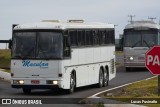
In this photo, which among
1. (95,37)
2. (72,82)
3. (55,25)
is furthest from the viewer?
(95,37)

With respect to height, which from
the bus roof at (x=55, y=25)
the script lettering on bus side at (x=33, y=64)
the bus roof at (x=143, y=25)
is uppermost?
the bus roof at (x=55, y=25)

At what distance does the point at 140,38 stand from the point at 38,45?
18.8m

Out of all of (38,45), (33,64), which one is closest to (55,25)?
(38,45)

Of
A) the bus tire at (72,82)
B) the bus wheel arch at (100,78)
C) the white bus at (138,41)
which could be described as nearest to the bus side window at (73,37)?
the bus tire at (72,82)

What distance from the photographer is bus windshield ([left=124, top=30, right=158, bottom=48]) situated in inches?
1704

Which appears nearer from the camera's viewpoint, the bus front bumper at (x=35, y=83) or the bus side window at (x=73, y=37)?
the bus front bumper at (x=35, y=83)

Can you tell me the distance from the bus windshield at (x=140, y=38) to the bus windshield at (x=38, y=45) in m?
18.5

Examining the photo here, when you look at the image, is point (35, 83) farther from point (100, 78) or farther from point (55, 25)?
point (100, 78)

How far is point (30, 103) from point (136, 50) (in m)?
22.3

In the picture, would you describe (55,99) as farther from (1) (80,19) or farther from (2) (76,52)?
(1) (80,19)

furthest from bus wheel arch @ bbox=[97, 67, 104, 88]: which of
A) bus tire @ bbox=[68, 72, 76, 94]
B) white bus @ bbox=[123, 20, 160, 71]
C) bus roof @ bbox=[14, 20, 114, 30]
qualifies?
white bus @ bbox=[123, 20, 160, 71]

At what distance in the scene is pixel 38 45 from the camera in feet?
83.5

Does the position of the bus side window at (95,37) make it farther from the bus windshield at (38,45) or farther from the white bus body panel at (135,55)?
the white bus body panel at (135,55)

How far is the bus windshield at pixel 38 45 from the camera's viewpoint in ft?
83.1
